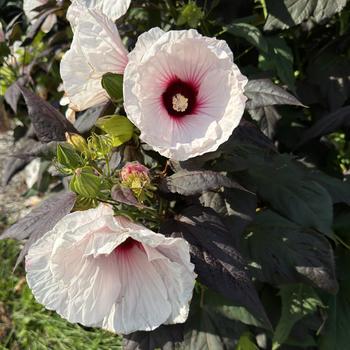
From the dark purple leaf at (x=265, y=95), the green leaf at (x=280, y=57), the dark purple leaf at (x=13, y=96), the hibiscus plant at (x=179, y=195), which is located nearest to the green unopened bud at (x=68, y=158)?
the hibiscus plant at (x=179, y=195)

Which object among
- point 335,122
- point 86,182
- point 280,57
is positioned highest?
point 86,182

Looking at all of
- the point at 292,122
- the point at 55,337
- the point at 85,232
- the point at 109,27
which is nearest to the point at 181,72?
the point at 109,27

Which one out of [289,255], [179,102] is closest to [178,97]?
[179,102]

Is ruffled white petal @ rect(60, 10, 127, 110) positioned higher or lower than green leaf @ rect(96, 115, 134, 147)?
higher

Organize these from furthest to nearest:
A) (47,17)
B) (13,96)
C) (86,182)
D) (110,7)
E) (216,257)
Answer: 1. (13,96)
2. (47,17)
3. (110,7)
4. (216,257)
5. (86,182)

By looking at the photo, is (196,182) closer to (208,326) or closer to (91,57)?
(91,57)

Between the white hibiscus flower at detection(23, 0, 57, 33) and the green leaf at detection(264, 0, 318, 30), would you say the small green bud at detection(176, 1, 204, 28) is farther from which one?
the white hibiscus flower at detection(23, 0, 57, 33)

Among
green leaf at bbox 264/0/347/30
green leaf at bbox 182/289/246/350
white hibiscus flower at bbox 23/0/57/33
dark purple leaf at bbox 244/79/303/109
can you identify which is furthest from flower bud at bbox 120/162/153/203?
white hibiscus flower at bbox 23/0/57/33

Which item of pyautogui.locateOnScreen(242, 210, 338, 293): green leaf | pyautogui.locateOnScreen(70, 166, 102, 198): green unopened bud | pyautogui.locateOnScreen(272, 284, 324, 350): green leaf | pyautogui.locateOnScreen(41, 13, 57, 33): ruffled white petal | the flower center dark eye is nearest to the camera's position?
pyautogui.locateOnScreen(70, 166, 102, 198): green unopened bud
